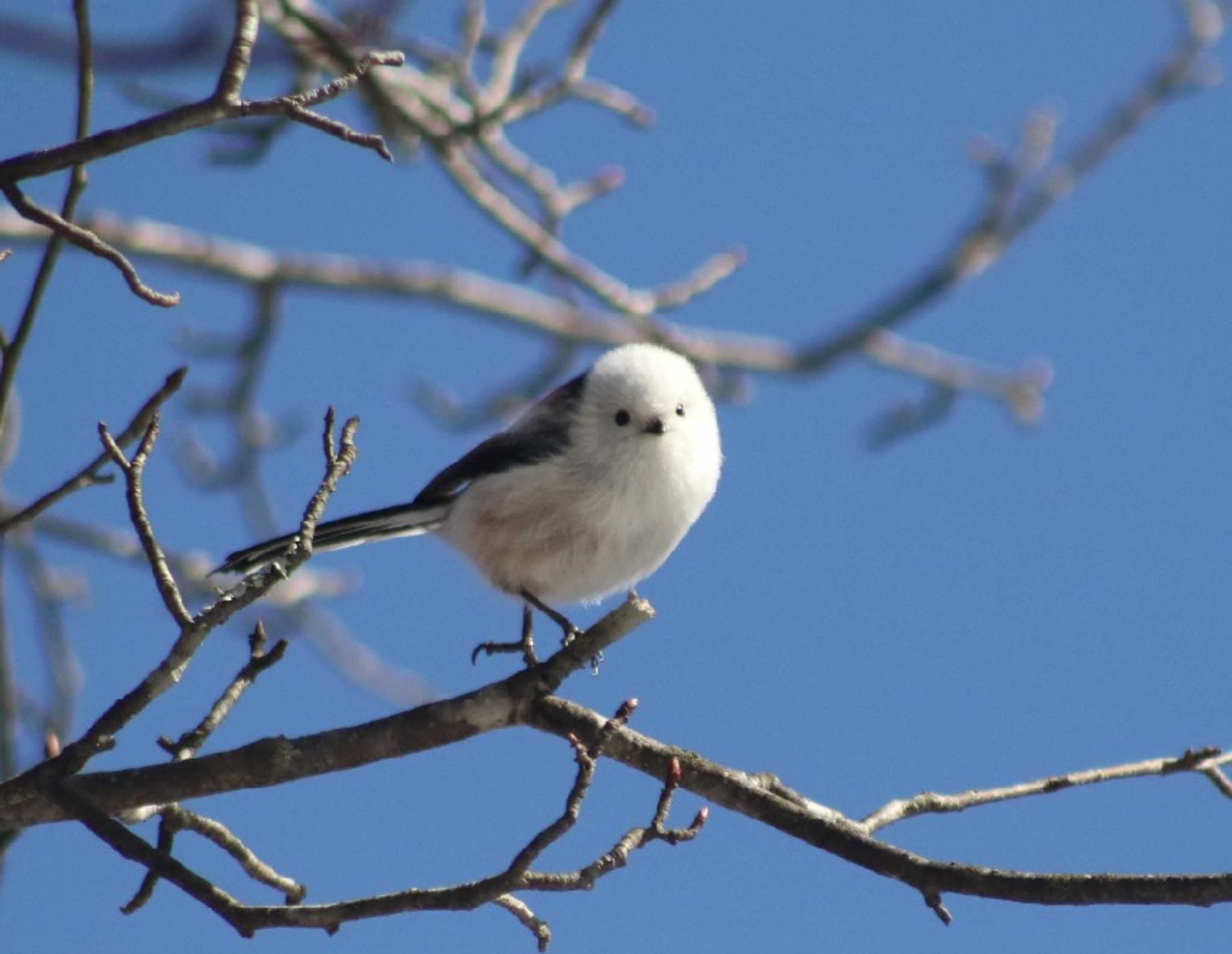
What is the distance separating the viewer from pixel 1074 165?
4758 mm

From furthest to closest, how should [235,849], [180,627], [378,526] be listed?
1. [378,526]
2. [235,849]
3. [180,627]

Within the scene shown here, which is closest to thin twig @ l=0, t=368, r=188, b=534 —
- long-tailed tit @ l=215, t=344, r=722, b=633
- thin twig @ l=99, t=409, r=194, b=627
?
thin twig @ l=99, t=409, r=194, b=627

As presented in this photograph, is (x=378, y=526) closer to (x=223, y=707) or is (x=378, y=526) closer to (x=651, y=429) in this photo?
(x=651, y=429)

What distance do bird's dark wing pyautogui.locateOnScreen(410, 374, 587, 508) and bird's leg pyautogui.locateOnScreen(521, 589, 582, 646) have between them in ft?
0.95

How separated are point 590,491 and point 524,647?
698 millimetres

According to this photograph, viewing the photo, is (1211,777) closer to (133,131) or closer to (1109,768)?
(1109,768)

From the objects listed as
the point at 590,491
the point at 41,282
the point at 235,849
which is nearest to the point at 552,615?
the point at 590,491

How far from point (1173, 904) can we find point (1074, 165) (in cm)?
328

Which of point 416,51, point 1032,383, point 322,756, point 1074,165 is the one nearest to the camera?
point 322,756

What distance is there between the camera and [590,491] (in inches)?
127

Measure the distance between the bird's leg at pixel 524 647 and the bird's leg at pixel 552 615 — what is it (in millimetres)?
327

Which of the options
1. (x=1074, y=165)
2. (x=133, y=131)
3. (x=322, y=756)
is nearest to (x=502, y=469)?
(x=322, y=756)

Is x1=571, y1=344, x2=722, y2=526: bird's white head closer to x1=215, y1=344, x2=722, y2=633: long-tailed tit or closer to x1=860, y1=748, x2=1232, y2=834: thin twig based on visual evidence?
x1=215, y1=344, x2=722, y2=633: long-tailed tit

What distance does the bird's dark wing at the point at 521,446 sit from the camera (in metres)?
3.38
